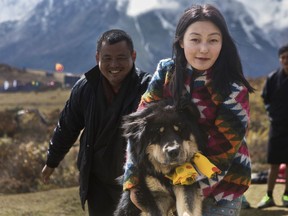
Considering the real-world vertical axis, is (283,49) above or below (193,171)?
above

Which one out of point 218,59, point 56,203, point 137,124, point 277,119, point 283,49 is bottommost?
point 56,203

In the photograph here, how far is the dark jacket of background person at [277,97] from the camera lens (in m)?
6.53

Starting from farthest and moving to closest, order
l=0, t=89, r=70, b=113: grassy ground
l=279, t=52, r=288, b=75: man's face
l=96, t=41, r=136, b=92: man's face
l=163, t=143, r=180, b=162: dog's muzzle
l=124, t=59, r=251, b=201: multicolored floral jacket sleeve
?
l=0, t=89, r=70, b=113: grassy ground < l=279, t=52, r=288, b=75: man's face < l=96, t=41, r=136, b=92: man's face < l=124, t=59, r=251, b=201: multicolored floral jacket sleeve < l=163, t=143, r=180, b=162: dog's muzzle

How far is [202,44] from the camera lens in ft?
8.45

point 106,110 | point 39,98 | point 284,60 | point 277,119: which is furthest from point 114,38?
point 39,98

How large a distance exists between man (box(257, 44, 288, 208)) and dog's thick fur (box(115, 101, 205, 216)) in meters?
4.17

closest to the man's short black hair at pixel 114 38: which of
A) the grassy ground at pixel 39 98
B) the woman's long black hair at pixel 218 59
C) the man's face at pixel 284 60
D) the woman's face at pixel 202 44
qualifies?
the woman's long black hair at pixel 218 59

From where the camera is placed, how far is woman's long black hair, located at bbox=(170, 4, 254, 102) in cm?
259

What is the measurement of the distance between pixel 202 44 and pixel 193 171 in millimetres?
608

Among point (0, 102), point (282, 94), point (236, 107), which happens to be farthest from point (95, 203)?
point (0, 102)

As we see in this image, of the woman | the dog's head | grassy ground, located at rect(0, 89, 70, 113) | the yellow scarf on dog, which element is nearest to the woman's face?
the woman

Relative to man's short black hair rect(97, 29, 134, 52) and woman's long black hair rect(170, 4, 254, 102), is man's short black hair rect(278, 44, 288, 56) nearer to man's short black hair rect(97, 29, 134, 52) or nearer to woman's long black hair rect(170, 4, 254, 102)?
man's short black hair rect(97, 29, 134, 52)

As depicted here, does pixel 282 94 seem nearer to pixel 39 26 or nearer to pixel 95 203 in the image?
pixel 95 203

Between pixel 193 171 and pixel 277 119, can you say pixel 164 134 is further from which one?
pixel 277 119
